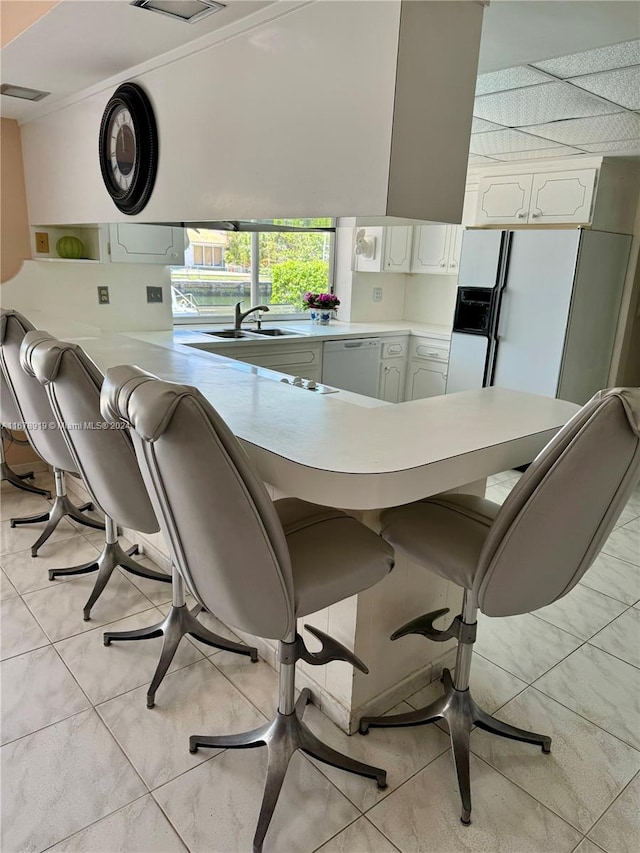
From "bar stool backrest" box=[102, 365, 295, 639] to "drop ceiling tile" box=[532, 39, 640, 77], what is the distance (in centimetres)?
199

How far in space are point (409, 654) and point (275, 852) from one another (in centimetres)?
73

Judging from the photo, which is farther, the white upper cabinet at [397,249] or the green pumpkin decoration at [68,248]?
the white upper cabinet at [397,249]

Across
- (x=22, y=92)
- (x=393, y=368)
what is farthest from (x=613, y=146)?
(x=22, y=92)

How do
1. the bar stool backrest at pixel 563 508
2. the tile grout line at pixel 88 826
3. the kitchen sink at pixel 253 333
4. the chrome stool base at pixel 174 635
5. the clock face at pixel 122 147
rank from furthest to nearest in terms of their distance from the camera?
the kitchen sink at pixel 253 333
the clock face at pixel 122 147
the chrome stool base at pixel 174 635
the tile grout line at pixel 88 826
the bar stool backrest at pixel 563 508

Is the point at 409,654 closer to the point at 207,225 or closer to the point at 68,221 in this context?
the point at 207,225

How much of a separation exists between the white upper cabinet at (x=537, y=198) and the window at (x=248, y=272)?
1.56 metres

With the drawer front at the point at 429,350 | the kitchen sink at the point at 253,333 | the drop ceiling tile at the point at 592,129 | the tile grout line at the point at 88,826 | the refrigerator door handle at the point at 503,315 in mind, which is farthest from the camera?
the drawer front at the point at 429,350

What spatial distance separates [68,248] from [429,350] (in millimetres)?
2922

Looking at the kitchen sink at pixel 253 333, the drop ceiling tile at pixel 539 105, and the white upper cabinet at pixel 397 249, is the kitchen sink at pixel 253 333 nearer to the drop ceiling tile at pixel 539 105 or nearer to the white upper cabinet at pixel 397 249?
the white upper cabinet at pixel 397 249

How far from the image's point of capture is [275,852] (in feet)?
4.75

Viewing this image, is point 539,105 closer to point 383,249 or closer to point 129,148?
point 129,148

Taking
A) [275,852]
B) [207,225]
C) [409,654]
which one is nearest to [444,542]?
[409,654]

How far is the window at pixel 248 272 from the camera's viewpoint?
4637mm

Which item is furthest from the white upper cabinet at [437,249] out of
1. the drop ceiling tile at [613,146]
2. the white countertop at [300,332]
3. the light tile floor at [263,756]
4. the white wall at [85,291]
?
the light tile floor at [263,756]
